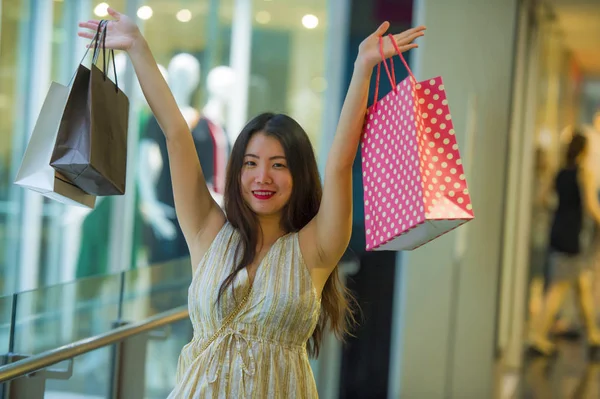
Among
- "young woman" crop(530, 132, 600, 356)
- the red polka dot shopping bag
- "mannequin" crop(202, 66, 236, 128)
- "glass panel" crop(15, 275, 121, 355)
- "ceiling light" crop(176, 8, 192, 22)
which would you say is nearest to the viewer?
the red polka dot shopping bag

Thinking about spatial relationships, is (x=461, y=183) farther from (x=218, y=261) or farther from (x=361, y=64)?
(x=218, y=261)

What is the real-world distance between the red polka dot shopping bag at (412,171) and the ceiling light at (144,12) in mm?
4925

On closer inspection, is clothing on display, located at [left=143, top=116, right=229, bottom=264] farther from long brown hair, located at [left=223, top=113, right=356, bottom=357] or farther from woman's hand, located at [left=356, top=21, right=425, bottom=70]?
woman's hand, located at [left=356, top=21, right=425, bottom=70]

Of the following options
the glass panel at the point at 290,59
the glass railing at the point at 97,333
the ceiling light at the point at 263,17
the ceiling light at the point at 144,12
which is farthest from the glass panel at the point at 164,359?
the ceiling light at the point at 144,12

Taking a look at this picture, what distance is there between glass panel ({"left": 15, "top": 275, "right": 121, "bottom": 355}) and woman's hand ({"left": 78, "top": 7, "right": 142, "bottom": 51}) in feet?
2.18

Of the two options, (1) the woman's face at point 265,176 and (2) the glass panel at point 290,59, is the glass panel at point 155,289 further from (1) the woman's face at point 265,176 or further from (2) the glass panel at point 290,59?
(2) the glass panel at point 290,59

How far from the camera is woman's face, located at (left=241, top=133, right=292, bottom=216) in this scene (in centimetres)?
224

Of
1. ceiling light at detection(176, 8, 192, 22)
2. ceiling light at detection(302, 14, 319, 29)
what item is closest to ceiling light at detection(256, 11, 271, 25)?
ceiling light at detection(302, 14, 319, 29)

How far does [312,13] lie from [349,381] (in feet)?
7.60

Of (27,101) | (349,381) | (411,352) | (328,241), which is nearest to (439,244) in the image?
(411,352)

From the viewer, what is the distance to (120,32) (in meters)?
2.25

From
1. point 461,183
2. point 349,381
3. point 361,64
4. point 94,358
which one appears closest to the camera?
point 461,183

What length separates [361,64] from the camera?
206 cm

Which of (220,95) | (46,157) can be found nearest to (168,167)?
(220,95)
